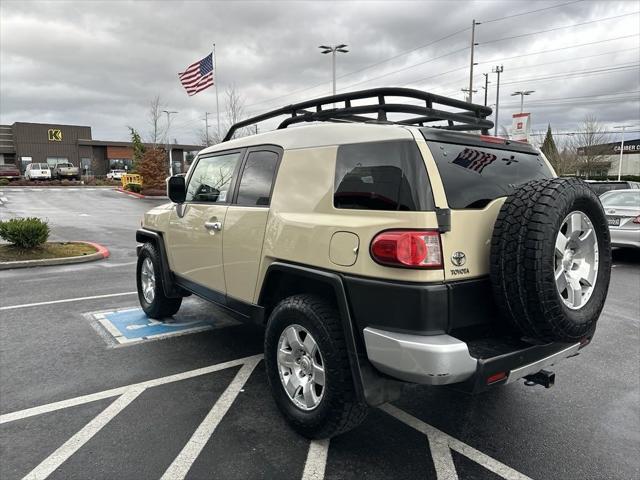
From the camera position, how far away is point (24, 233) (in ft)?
30.2

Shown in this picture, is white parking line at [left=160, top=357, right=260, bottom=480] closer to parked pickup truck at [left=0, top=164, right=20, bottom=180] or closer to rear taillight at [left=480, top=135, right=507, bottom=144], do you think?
rear taillight at [left=480, top=135, right=507, bottom=144]

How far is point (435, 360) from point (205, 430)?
1.70m

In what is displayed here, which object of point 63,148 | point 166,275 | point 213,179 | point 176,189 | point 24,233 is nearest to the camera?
point 213,179

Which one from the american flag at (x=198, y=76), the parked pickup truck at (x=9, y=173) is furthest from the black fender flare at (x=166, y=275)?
the parked pickup truck at (x=9, y=173)

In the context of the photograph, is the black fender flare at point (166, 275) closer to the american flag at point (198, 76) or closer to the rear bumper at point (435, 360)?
the rear bumper at point (435, 360)

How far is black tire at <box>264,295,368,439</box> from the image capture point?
8.93 ft

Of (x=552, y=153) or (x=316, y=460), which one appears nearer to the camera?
(x=316, y=460)

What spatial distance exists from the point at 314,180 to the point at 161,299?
304cm

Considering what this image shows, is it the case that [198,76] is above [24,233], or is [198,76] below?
above

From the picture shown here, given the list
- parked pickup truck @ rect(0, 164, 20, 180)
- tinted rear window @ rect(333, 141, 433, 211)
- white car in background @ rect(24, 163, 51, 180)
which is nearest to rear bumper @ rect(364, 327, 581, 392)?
tinted rear window @ rect(333, 141, 433, 211)

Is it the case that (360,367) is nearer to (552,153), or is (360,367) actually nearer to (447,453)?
(447,453)

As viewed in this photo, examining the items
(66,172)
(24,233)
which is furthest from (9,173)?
(24,233)

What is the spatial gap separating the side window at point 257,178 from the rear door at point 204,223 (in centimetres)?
18

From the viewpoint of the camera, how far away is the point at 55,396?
3.61 m
